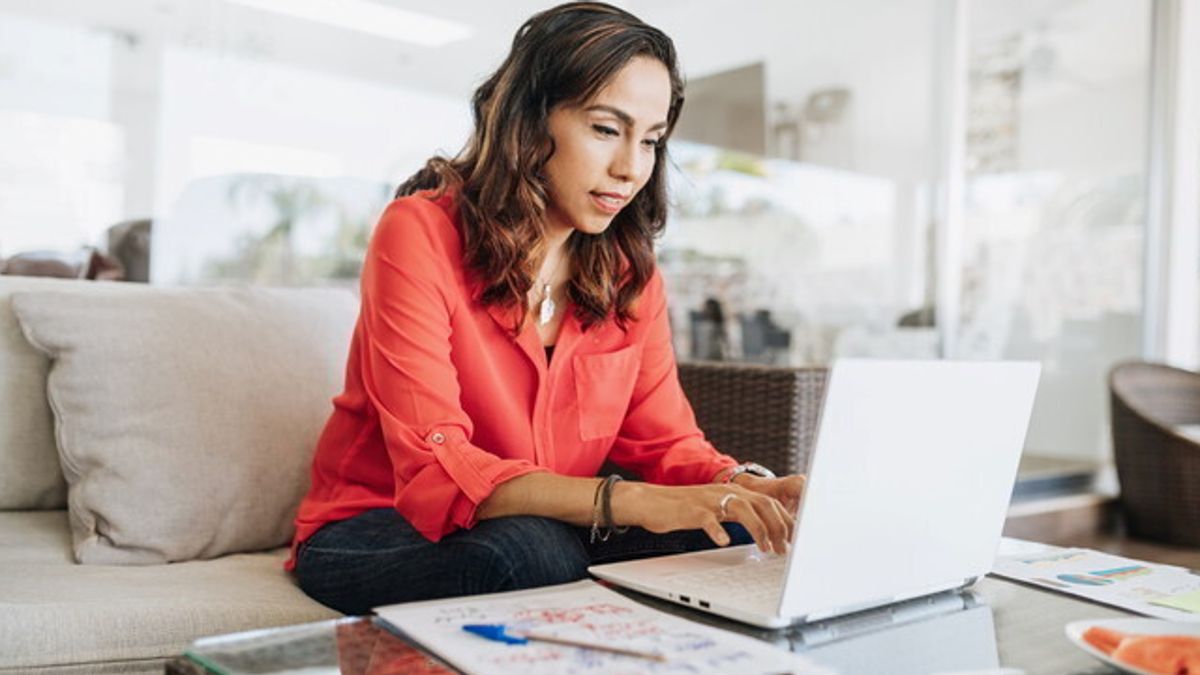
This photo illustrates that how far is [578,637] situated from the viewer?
2.82 feet

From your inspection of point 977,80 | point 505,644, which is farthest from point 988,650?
point 977,80

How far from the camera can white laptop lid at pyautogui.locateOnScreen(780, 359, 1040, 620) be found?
90cm

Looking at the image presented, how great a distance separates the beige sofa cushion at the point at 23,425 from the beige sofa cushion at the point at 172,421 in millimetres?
79

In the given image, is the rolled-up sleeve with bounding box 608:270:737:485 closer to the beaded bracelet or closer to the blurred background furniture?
the beaded bracelet

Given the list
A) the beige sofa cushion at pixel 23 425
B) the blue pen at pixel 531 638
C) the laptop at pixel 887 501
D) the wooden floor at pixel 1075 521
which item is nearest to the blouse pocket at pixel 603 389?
the laptop at pixel 887 501

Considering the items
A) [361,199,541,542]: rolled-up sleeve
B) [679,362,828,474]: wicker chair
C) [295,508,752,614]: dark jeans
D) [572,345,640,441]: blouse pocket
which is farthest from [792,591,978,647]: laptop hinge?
[679,362,828,474]: wicker chair

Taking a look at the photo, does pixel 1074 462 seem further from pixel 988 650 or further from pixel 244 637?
pixel 244 637

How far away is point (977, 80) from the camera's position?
420 cm

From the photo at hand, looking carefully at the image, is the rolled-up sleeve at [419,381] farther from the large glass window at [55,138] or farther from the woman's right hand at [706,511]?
the large glass window at [55,138]

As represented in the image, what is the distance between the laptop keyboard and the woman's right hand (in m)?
0.03

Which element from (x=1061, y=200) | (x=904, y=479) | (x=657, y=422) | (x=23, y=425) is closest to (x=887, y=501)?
(x=904, y=479)

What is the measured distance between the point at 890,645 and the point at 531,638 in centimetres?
33

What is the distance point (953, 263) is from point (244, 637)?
3.60m

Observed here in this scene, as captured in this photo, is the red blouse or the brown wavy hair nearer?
A: the red blouse
